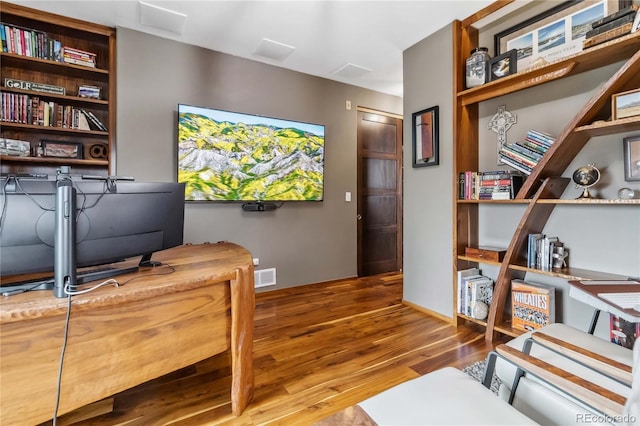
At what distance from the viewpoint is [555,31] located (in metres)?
2.18

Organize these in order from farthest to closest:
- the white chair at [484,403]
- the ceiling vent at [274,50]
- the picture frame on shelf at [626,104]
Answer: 1. the ceiling vent at [274,50]
2. the picture frame on shelf at [626,104]
3. the white chair at [484,403]

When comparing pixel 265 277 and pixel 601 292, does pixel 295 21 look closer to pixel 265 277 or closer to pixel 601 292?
pixel 265 277

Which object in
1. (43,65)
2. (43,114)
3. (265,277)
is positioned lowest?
(265,277)

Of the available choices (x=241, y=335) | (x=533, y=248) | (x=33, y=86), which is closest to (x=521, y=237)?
(x=533, y=248)

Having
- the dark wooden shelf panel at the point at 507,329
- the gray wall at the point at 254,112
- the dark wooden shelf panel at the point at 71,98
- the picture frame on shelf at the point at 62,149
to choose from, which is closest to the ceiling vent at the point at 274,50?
the gray wall at the point at 254,112

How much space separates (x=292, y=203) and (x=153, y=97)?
179cm

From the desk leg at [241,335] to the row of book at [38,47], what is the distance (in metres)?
2.70

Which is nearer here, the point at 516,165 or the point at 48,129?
the point at 516,165

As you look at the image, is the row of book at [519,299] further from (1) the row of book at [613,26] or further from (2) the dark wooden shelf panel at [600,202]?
(1) the row of book at [613,26]

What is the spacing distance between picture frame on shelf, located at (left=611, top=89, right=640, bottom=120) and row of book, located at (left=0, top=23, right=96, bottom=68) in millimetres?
4011

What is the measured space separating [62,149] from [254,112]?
6.00ft

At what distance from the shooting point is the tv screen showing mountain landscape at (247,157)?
2988 mm

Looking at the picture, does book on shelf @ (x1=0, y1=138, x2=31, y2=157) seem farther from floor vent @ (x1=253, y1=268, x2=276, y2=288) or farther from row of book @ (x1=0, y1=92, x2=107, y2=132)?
floor vent @ (x1=253, y1=268, x2=276, y2=288)

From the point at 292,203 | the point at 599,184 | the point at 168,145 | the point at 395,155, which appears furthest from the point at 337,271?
the point at 599,184
